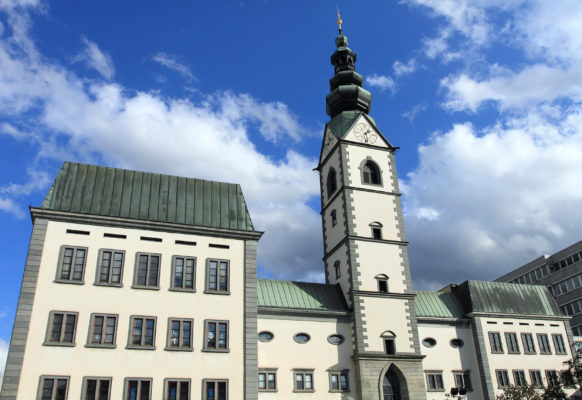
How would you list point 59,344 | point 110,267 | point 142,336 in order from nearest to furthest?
point 59,344 < point 142,336 < point 110,267

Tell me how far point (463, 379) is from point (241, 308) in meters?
21.2

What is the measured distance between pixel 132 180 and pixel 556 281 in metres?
72.2

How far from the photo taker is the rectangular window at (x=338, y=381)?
129ft

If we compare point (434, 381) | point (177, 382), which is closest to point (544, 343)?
point (434, 381)

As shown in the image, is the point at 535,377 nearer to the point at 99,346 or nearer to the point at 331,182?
the point at 331,182

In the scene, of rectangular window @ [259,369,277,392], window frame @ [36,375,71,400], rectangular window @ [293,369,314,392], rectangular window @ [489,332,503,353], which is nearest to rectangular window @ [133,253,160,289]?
window frame @ [36,375,71,400]

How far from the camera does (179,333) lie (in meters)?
32.9

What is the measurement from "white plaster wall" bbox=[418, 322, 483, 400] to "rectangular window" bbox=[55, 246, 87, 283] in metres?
27.2

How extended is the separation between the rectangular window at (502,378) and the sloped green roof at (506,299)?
5.14 m

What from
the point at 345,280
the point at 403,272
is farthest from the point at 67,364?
the point at 403,272

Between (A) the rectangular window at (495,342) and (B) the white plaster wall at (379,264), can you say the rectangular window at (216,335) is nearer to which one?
(B) the white plaster wall at (379,264)

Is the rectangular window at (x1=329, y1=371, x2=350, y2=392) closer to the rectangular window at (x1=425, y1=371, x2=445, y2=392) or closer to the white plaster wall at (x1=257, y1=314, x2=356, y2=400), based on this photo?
the white plaster wall at (x1=257, y1=314, x2=356, y2=400)

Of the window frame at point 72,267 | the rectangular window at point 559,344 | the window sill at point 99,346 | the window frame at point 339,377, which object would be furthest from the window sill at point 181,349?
the rectangular window at point 559,344

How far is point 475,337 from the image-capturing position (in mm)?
46000
